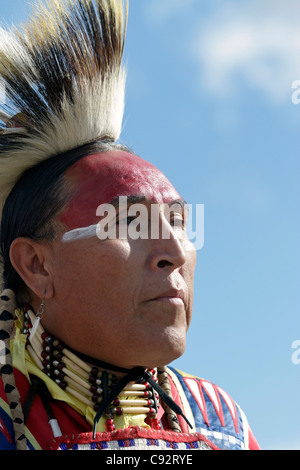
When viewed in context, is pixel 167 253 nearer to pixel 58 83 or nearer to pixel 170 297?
pixel 170 297

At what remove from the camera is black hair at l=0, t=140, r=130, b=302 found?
156 inches

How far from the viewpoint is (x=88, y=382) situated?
3801 millimetres

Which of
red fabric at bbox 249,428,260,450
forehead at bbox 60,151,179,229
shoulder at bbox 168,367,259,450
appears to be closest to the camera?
forehead at bbox 60,151,179,229

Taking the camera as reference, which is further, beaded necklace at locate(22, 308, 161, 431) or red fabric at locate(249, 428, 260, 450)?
red fabric at locate(249, 428, 260, 450)

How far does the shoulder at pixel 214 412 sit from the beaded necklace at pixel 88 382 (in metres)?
0.41

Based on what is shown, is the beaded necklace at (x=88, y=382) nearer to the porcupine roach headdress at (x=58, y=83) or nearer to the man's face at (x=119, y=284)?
the man's face at (x=119, y=284)

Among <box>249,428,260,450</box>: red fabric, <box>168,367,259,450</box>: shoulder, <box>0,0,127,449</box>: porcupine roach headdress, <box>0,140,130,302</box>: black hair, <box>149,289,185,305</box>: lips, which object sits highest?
<box>0,0,127,449</box>: porcupine roach headdress

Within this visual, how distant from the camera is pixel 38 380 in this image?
381cm

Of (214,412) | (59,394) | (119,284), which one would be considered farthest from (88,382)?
(214,412)

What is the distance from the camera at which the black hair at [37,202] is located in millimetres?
3965

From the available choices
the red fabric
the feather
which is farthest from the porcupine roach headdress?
the red fabric

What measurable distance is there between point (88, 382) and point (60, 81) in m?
1.64

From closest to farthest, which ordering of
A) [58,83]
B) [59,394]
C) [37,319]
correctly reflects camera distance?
[59,394], [37,319], [58,83]

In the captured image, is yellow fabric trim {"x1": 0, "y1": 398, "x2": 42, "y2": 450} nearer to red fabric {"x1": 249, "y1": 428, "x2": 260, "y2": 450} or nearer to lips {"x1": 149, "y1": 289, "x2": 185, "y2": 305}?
lips {"x1": 149, "y1": 289, "x2": 185, "y2": 305}
